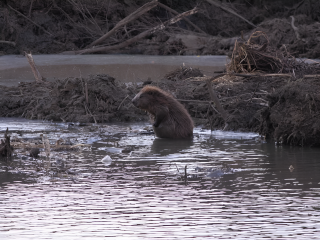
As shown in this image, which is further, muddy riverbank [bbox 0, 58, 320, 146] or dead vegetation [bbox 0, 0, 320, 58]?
dead vegetation [bbox 0, 0, 320, 58]

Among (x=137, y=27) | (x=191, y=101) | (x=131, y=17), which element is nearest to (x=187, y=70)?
(x=191, y=101)

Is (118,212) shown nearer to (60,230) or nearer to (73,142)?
(60,230)

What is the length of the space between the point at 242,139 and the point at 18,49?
55.3ft

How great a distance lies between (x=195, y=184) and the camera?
230 inches

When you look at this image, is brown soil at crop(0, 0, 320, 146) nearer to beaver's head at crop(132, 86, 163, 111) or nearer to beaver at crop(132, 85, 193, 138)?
beaver at crop(132, 85, 193, 138)

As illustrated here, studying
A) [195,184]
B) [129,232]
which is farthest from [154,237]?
[195,184]

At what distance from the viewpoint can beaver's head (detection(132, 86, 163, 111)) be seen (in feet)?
31.4

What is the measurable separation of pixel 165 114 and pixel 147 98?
1.39 ft

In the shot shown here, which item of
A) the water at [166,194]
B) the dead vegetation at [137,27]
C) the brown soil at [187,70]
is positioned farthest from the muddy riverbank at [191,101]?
the dead vegetation at [137,27]

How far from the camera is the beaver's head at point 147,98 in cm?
958

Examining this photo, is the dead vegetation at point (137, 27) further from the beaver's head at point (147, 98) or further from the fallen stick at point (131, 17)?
the beaver's head at point (147, 98)

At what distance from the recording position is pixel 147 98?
9625 millimetres

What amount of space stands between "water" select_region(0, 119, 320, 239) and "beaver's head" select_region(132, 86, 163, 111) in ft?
4.02

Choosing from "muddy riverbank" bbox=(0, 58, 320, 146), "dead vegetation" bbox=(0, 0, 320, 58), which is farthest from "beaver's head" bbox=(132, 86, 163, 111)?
"dead vegetation" bbox=(0, 0, 320, 58)
